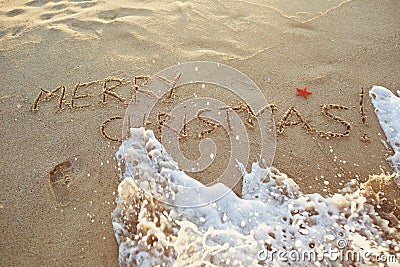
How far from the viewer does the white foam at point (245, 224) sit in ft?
5.42

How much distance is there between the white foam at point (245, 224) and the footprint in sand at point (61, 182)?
28 centimetres

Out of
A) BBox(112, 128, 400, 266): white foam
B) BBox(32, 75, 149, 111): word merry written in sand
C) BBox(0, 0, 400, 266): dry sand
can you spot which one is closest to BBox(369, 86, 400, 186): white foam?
BBox(0, 0, 400, 266): dry sand

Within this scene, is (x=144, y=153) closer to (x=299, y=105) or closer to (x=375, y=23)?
(x=299, y=105)

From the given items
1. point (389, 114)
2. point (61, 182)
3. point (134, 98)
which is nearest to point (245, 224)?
point (61, 182)

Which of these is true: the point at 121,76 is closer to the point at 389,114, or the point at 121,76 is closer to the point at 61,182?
the point at 61,182

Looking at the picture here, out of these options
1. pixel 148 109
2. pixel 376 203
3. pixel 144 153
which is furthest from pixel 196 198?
pixel 376 203

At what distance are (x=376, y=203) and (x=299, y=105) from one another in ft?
2.45

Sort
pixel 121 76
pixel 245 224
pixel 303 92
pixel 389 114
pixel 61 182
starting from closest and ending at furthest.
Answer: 1. pixel 245 224
2. pixel 61 182
3. pixel 389 114
4. pixel 303 92
5. pixel 121 76

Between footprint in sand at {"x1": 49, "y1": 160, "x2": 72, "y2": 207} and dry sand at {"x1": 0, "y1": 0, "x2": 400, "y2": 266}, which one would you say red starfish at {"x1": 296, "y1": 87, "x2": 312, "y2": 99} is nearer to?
dry sand at {"x1": 0, "y1": 0, "x2": 400, "y2": 266}

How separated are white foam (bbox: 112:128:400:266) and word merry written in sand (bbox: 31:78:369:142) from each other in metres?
0.33

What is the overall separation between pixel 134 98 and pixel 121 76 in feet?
0.83

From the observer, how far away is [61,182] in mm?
1930

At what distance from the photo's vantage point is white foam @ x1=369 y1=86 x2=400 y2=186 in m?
2.07

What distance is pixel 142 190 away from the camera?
189cm
